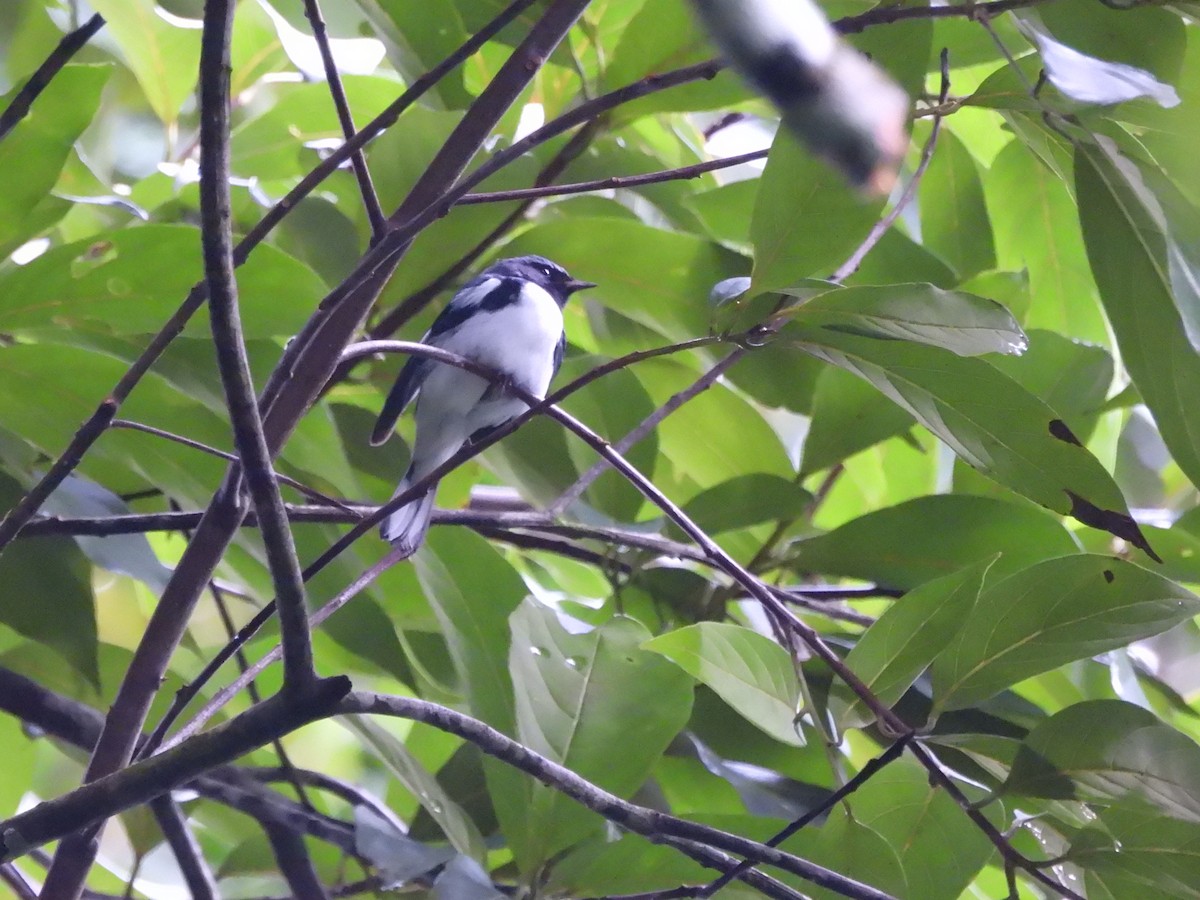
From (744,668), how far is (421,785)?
1.40ft

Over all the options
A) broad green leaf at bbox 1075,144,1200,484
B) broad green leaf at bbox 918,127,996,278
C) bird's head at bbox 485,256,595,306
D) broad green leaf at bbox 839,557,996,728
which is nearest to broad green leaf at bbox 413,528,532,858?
broad green leaf at bbox 839,557,996,728

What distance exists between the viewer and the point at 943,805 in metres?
1.34

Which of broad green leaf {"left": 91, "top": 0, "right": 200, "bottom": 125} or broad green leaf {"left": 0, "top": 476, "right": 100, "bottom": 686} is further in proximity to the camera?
broad green leaf {"left": 91, "top": 0, "right": 200, "bottom": 125}

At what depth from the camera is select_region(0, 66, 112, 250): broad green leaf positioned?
1443 millimetres

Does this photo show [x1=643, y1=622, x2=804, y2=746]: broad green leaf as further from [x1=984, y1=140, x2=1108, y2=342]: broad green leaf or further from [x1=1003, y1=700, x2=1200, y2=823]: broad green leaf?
[x1=984, y1=140, x2=1108, y2=342]: broad green leaf

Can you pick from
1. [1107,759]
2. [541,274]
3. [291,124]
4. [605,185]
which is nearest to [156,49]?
[291,124]

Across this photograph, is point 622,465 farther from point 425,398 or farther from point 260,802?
point 425,398

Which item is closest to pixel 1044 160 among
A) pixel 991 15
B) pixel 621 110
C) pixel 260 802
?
pixel 991 15

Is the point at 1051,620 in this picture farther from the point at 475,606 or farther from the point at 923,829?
the point at 475,606

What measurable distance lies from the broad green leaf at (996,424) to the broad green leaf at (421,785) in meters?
0.67

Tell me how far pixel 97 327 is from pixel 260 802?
2.26 ft

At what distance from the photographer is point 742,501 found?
5.74ft

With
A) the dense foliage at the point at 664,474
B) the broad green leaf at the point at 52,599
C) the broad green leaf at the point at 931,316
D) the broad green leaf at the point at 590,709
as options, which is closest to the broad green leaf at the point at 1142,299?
the dense foliage at the point at 664,474

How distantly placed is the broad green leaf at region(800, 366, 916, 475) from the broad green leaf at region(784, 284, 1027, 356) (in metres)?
0.69
